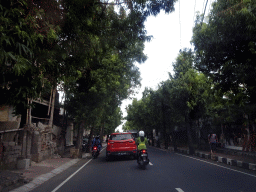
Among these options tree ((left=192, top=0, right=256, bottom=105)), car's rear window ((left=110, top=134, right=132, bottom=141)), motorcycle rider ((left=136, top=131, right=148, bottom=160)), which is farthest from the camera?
car's rear window ((left=110, top=134, right=132, bottom=141))

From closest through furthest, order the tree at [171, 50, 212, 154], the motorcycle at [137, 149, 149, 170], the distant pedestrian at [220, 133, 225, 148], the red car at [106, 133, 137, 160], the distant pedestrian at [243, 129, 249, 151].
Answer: the motorcycle at [137, 149, 149, 170], the red car at [106, 133, 137, 160], the distant pedestrian at [243, 129, 249, 151], the tree at [171, 50, 212, 154], the distant pedestrian at [220, 133, 225, 148]

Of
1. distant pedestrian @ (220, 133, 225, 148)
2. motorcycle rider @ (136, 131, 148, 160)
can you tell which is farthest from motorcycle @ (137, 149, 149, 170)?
distant pedestrian @ (220, 133, 225, 148)

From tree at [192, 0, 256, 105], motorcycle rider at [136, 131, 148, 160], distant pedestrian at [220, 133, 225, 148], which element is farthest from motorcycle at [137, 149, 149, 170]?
distant pedestrian at [220, 133, 225, 148]

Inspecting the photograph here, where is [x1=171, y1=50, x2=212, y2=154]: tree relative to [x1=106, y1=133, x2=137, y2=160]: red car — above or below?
above

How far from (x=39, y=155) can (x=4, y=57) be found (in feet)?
36.7

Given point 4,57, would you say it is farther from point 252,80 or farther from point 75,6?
point 252,80

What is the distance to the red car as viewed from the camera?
14453 millimetres

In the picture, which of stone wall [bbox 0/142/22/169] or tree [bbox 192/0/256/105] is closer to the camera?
tree [bbox 192/0/256/105]

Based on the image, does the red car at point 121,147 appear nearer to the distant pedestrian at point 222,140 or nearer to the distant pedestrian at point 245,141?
the distant pedestrian at point 245,141

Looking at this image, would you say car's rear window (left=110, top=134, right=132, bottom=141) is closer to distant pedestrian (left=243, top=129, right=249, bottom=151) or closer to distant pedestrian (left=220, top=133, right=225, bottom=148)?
distant pedestrian (left=243, top=129, right=249, bottom=151)

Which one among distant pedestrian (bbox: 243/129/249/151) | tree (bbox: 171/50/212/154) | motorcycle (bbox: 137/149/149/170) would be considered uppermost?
tree (bbox: 171/50/212/154)

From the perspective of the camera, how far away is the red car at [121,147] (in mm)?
14453

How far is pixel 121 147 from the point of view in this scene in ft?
47.8

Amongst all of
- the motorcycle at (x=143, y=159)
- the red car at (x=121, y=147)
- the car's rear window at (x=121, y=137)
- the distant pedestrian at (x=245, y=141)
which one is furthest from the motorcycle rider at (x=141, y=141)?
the distant pedestrian at (x=245, y=141)
